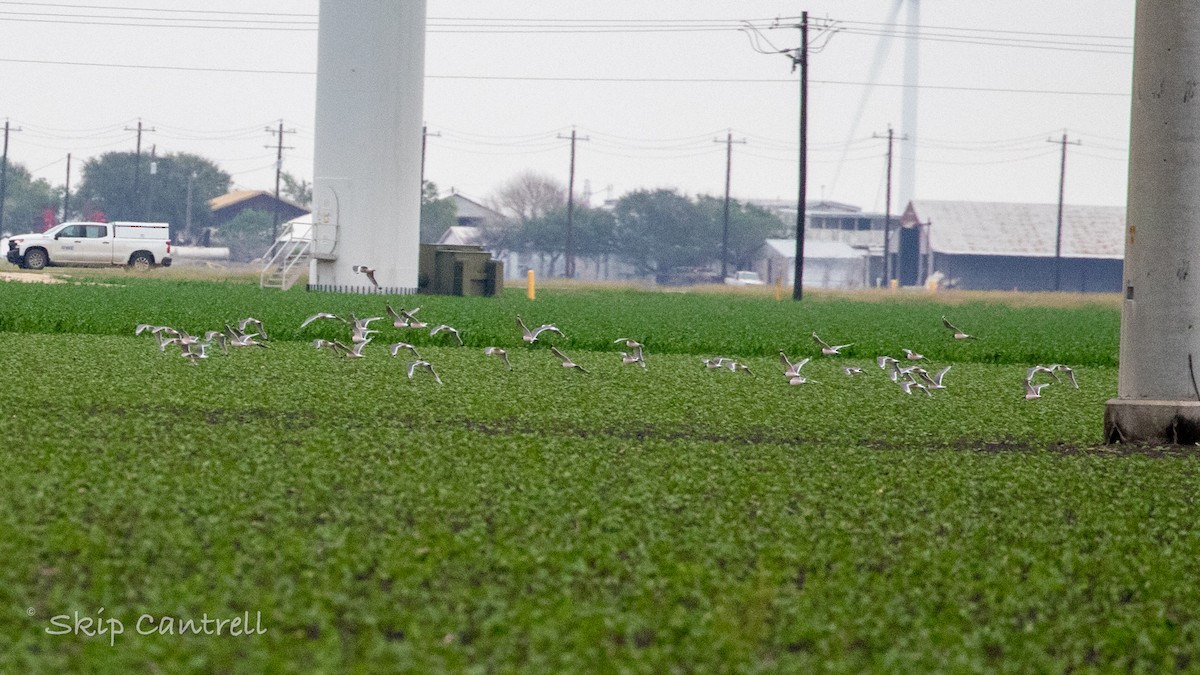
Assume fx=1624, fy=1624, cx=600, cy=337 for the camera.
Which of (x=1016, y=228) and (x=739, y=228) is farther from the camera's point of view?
(x=739, y=228)

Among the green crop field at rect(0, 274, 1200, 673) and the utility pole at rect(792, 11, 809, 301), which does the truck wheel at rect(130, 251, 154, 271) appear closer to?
the utility pole at rect(792, 11, 809, 301)

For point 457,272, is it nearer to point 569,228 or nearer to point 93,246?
point 93,246

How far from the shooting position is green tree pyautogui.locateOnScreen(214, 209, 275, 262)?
227ft

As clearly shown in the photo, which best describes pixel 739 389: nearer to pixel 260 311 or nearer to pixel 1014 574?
pixel 1014 574

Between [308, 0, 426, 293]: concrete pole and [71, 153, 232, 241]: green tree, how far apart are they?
44.0 meters

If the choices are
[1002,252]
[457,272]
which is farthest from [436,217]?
[457,272]

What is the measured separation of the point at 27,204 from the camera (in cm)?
7494

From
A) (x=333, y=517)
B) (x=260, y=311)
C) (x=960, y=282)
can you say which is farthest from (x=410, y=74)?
(x=960, y=282)

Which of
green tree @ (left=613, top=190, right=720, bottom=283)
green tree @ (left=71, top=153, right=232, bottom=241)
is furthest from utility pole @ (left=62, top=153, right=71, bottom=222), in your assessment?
green tree @ (left=613, top=190, right=720, bottom=283)

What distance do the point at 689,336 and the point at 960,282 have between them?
50.3 metres

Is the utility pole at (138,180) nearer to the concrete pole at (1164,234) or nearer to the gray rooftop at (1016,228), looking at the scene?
the gray rooftop at (1016,228)

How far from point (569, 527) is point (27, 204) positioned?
247 feet

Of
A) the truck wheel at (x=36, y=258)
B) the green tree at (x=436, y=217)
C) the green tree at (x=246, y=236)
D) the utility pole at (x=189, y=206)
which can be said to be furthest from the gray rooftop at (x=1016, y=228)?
the truck wheel at (x=36, y=258)

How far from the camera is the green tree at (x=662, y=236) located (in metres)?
67.5
